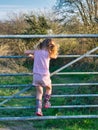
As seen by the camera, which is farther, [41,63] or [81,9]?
[81,9]

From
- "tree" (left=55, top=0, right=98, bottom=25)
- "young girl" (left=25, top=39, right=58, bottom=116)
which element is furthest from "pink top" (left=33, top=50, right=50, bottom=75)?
"tree" (left=55, top=0, right=98, bottom=25)

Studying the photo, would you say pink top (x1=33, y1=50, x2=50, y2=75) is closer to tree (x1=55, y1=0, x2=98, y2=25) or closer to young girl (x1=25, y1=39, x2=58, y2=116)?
young girl (x1=25, y1=39, x2=58, y2=116)

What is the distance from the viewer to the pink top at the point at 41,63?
709cm

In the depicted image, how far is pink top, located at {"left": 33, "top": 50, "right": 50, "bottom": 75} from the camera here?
7086 millimetres

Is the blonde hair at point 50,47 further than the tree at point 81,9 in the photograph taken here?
No

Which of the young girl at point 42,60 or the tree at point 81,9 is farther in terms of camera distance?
the tree at point 81,9

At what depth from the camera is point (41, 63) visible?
279 inches

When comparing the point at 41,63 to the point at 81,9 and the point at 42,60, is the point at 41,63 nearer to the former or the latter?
the point at 42,60

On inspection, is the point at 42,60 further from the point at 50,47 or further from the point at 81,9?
the point at 81,9

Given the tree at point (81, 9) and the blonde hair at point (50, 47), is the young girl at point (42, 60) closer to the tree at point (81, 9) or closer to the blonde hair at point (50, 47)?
the blonde hair at point (50, 47)

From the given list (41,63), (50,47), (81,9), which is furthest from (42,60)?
(81,9)

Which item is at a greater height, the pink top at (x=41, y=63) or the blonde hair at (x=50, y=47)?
the blonde hair at (x=50, y=47)

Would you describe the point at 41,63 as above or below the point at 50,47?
below

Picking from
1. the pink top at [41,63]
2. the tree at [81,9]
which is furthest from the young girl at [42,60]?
the tree at [81,9]
